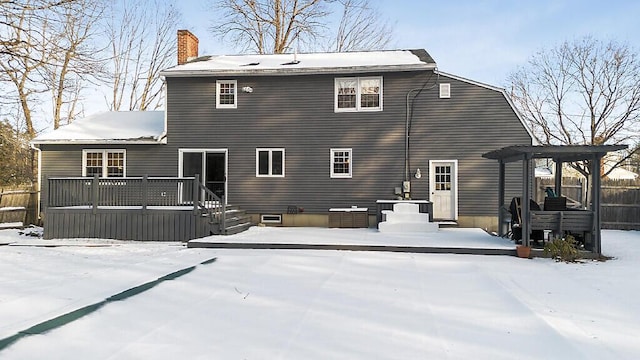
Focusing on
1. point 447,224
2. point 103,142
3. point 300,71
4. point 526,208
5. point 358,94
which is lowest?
point 447,224

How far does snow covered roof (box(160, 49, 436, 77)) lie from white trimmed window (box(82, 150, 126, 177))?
310cm

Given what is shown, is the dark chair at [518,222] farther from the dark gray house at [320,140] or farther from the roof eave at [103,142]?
the roof eave at [103,142]

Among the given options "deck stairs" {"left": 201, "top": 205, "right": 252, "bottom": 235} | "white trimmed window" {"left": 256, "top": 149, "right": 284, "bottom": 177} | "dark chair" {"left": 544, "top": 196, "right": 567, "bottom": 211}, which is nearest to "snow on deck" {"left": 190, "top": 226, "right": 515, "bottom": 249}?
"deck stairs" {"left": 201, "top": 205, "right": 252, "bottom": 235}

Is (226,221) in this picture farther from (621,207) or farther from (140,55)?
(140,55)

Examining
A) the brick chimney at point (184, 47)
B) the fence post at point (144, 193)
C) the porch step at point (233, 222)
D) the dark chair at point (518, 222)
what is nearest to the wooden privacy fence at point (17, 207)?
the fence post at point (144, 193)

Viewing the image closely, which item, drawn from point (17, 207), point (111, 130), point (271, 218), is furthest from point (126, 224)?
point (17, 207)

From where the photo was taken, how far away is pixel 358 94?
14.1m

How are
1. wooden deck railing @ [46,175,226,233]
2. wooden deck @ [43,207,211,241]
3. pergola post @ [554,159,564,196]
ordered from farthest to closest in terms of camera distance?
wooden deck railing @ [46,175,226,233] < wooden deck @ [43,207,211,241] < pergola post @ [554,159,564,196]

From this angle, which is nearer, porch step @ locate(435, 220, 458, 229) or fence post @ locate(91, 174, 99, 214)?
fence post @ locate(91, 174, 99, 214)

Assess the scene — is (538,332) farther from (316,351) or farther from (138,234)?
(138,234)

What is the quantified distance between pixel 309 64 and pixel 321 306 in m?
10.8

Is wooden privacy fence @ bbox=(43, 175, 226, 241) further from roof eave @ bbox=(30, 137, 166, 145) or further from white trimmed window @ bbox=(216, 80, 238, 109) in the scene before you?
white trimmed window @ bbox=(216, 80, 238, 109)

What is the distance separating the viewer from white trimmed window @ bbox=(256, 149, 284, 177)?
1436cm

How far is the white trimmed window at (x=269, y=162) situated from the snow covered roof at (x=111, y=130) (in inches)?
125
